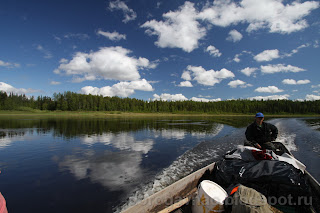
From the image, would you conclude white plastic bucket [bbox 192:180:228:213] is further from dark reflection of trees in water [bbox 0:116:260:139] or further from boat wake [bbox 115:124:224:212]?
dark reflection of trees in water [bbox 0:116:260:139]

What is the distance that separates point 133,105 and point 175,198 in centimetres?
14989

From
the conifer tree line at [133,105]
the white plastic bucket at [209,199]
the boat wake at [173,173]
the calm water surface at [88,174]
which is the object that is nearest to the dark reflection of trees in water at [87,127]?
the calm water surface at [88,174]

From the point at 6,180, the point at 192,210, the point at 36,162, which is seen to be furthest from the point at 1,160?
the point at 192,210

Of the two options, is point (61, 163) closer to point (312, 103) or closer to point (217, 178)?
point (217, 178)

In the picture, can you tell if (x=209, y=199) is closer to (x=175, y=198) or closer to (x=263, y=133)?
(x=175, y=198)

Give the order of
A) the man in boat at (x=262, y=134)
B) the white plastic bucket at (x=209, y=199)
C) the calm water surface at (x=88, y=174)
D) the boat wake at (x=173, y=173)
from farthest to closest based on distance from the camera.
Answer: the man in boat at (x=262, y=134) → the boat wake at (x=173, y=173) → the calm water surface at (x=88, y=174) → the white plastic bucket at (x=209, y=199)

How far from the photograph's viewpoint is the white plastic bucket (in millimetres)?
4137

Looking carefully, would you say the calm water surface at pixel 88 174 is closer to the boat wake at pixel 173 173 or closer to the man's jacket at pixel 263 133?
the boat wake at pixel 173 173

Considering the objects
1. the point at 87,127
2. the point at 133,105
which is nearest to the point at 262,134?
the point at 87,127

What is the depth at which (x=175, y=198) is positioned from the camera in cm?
532

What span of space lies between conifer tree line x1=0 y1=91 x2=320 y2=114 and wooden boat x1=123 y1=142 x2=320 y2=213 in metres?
137

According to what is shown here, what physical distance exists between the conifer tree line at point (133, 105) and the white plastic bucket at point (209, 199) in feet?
453

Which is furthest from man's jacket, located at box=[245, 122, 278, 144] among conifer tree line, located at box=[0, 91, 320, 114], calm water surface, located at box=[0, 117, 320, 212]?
conifer tree line, located at box=[0, 91, 320, 114]

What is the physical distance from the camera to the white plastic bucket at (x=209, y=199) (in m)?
4.14
